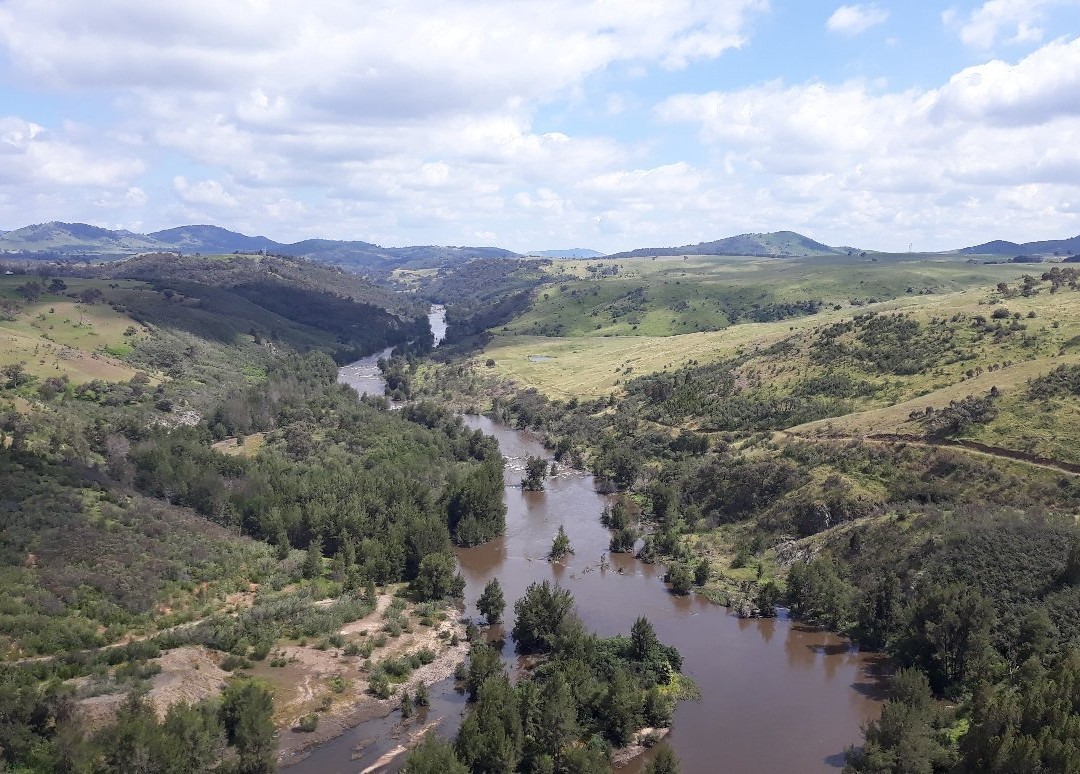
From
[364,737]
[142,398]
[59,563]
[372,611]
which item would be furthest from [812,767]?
[142,398]

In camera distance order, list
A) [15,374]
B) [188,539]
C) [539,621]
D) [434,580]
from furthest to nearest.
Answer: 1. [15,374]
2. [434,580]
3. [188,539]
4. [539,621]

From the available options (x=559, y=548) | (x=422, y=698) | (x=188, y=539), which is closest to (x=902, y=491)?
(x=559, y=548)

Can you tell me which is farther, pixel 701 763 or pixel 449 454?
pixel 449 454

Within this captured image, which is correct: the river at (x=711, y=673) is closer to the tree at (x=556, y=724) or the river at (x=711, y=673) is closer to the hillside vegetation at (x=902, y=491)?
the hillside vegetation at (x=902, y=491)

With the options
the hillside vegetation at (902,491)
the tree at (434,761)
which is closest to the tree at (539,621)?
the hillside vegetation at (902,491)

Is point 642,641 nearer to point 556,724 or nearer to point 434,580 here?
point 556,724

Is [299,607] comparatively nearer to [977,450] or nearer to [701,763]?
[701,763]
